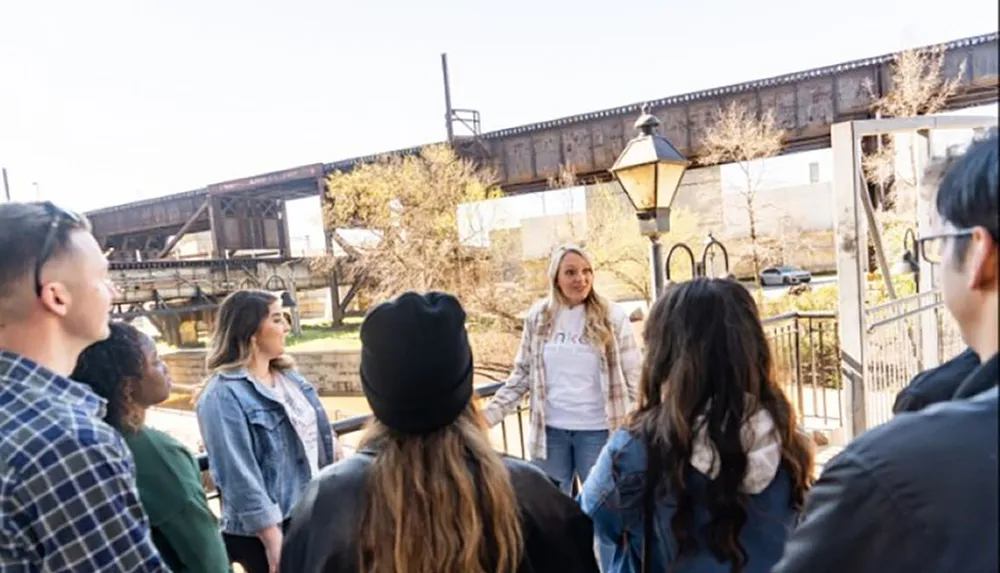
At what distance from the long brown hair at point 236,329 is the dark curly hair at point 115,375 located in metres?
0.55

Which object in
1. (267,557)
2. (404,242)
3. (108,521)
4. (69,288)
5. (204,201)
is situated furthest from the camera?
(204,201)

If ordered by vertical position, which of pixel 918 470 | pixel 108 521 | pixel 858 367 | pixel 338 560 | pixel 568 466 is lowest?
pixel 568 466

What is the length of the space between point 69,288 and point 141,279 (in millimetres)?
20250

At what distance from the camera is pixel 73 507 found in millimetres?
1179

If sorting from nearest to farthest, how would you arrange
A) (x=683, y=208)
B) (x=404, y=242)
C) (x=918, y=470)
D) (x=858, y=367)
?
(x=918, y=470) → (x=858, y=367) → (x=683, y=208) → (x=404, y=242)

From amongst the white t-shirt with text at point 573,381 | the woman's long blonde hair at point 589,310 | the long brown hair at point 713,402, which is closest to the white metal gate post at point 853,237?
the woman's long blonde hair at point 589,310

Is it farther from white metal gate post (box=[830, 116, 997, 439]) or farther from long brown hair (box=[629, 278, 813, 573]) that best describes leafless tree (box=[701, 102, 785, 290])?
long brown hair (box=[629, 278, 813, 573])

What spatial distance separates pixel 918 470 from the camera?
0.58m

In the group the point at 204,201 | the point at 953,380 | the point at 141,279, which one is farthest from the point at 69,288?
the point at 204,201

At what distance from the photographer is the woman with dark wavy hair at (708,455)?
1.46 metres

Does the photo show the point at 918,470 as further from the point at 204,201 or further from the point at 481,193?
the point at 204,201

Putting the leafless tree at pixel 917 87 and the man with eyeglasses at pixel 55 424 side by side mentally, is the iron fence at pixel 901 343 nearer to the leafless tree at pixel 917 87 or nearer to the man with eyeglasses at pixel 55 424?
the man with eyeglasses at pixel 55 424

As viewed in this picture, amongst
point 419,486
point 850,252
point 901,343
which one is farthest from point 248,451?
point 901,343

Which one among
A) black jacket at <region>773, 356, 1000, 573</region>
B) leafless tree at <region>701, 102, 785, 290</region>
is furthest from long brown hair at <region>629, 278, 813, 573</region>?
leafless tree at <region>701, 102, 785, 290</region>
